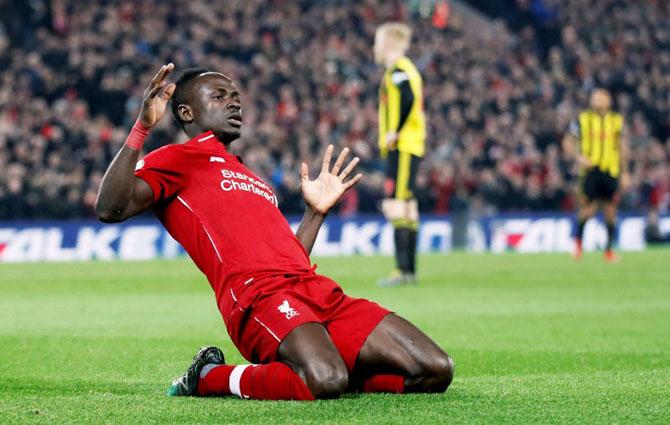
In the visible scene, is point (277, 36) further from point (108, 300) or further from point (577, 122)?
point (108, 300)

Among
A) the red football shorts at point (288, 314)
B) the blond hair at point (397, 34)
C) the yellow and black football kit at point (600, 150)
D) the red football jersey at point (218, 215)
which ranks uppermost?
the blond hair at point (397, 34)

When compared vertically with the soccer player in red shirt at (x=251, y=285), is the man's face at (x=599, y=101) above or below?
above

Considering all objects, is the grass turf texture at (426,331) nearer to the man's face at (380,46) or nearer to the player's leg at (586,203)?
the player's leg at (586,203)

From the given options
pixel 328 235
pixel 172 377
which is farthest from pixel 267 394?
pixel 328 235

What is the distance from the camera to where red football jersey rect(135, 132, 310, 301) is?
536cm

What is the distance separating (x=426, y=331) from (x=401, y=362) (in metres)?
3.41

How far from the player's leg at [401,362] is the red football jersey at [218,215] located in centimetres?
48

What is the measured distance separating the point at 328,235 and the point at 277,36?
259 inches

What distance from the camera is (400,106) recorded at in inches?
512

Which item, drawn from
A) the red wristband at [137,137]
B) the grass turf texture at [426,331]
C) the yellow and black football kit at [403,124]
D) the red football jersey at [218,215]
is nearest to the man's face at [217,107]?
the red football jersey at [218,215]

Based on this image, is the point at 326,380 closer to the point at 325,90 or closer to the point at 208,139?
the point at 208,139

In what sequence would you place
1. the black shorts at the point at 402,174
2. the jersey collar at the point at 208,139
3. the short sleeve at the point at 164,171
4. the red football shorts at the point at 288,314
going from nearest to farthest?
the red football shorts at the point at 288,314
the short sleeve at the point at 164,171
the jersey collar at the point at 208,139
the black shorts at the point at 402,174

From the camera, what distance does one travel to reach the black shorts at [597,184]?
60.3ft

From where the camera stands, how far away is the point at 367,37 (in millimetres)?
28797
